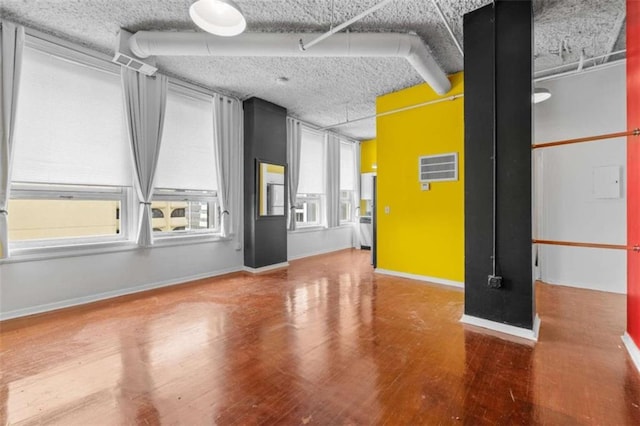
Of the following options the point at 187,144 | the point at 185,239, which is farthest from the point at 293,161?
the point at 185,239

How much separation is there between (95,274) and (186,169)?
2.04 m

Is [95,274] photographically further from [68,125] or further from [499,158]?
[499,158]

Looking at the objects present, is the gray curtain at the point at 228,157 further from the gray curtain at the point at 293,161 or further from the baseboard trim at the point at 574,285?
the baseboard trim at the point at 574,285

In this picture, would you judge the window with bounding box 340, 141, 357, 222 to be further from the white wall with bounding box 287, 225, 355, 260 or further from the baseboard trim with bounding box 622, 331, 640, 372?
the baseboard trim with bounding box 622, 331, 640, 372

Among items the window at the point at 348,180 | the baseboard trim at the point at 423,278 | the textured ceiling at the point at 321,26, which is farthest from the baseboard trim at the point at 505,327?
the window at the point at 348,180

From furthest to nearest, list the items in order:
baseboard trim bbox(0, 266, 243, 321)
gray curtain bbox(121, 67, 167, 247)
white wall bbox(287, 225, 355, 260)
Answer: white wall bbox(287, 225, 355, 260) → gray curtain bbox(121, 67, 167, 247) → baseboard trim bbox(0, 266, 243, 321)

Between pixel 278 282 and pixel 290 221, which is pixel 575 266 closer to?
pixel 278 282

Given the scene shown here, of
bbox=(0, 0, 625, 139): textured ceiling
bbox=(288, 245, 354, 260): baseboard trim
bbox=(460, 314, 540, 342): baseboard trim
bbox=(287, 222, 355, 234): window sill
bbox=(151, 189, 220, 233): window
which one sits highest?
bbox=(0, 0, 625, 139): textured ceiling

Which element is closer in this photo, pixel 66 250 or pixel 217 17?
pixel 217 17

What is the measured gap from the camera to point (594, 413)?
174 centimetres

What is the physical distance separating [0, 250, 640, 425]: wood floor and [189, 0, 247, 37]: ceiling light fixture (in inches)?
113

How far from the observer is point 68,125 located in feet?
11.9

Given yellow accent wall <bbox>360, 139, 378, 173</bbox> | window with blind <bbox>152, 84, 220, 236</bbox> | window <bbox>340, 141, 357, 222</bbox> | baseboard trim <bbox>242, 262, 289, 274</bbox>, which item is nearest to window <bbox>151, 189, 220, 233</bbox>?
window with blind <bbox>152, 84, 220, 236</bbox>

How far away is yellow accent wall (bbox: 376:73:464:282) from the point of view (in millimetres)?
4473
